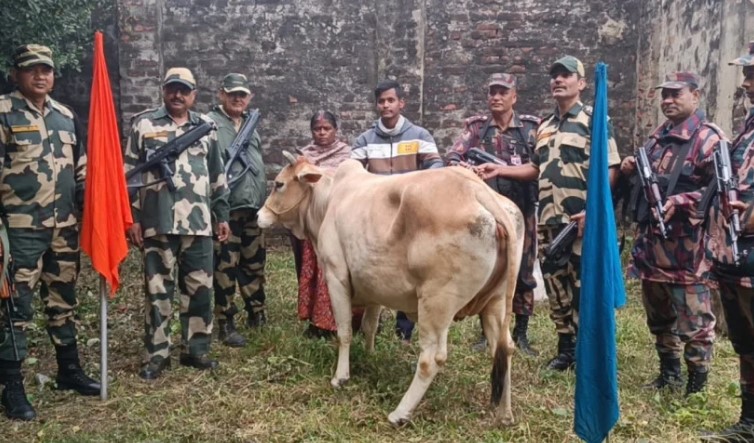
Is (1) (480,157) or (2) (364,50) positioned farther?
(2) (364,50)

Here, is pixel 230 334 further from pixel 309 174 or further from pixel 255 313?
pixel 309 174

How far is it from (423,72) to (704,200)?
5.90 metres

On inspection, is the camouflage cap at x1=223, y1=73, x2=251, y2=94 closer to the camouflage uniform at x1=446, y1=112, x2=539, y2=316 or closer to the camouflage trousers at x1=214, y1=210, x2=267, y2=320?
the camouflage trousers at x1=214, y1=210, x2=267, y2=320

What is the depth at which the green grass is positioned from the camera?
12.8ft

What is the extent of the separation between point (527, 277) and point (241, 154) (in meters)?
2.63

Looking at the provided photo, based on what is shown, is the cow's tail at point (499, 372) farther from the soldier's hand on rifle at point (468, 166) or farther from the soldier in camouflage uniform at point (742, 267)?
the soldier's hand on rifle at point (468, 166)

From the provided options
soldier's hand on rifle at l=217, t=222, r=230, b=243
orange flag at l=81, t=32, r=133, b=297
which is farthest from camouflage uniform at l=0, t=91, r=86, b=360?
soldier's hand on rifle at l=217, t=222, r=230, b=243

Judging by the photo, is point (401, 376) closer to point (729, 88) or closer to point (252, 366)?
point (252, 366)

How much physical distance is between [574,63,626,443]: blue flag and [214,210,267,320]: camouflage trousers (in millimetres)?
3367

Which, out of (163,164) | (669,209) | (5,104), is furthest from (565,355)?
(5,104)

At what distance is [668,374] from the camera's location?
4609mm

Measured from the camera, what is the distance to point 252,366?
16.2 ft

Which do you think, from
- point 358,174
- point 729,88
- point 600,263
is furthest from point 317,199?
point 729,88

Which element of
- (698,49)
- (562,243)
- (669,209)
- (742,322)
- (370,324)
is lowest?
(370,324)
